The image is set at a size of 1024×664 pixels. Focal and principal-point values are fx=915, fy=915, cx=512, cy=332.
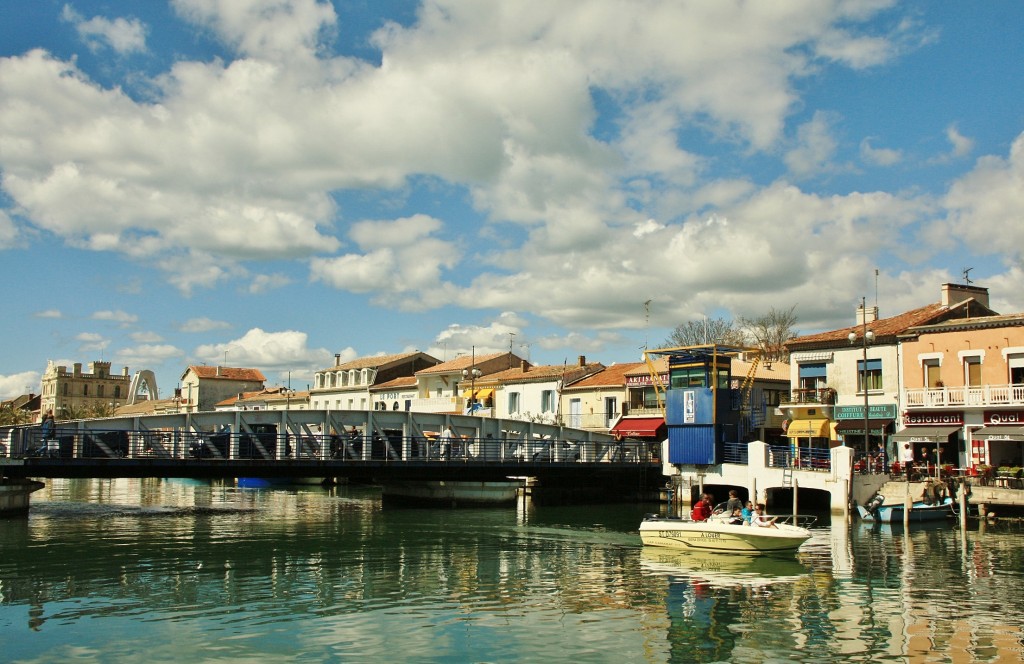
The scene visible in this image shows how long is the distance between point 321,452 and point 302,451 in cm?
118

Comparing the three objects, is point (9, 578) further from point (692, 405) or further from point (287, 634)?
point (692, 405)

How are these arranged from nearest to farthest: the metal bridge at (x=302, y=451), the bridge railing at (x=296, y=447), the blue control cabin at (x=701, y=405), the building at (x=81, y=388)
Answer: the metal bridge at (x=302, y=451), the bridge railing at (x=296, y=447), the blue control cabin at (x=701, y=405), the building at (x=81, y=388)

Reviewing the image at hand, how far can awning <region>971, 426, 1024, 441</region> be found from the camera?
143 ft

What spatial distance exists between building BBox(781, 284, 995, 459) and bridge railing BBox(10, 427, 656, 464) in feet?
33.5

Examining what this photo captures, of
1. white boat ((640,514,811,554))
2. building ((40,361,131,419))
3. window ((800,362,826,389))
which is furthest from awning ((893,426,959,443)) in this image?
building ((40,361,131,419))

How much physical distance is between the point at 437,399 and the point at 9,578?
59785mm

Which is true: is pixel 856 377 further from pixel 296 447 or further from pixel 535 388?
pixel 296 447

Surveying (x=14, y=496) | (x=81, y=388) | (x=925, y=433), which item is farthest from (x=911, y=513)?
(x=81, y=388)

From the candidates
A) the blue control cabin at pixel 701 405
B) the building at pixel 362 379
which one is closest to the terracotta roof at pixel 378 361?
the building at pixel 362 379

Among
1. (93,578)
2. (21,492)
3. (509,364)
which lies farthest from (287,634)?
(509,364)

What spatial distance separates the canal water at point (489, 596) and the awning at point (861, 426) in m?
10.3

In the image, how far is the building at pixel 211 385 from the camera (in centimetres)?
12950

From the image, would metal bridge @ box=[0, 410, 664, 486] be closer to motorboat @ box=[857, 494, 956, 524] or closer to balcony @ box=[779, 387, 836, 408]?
balcony @ box=[779, 387, 836, 408]

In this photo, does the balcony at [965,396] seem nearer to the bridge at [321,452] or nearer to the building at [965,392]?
the building at [965,392]
